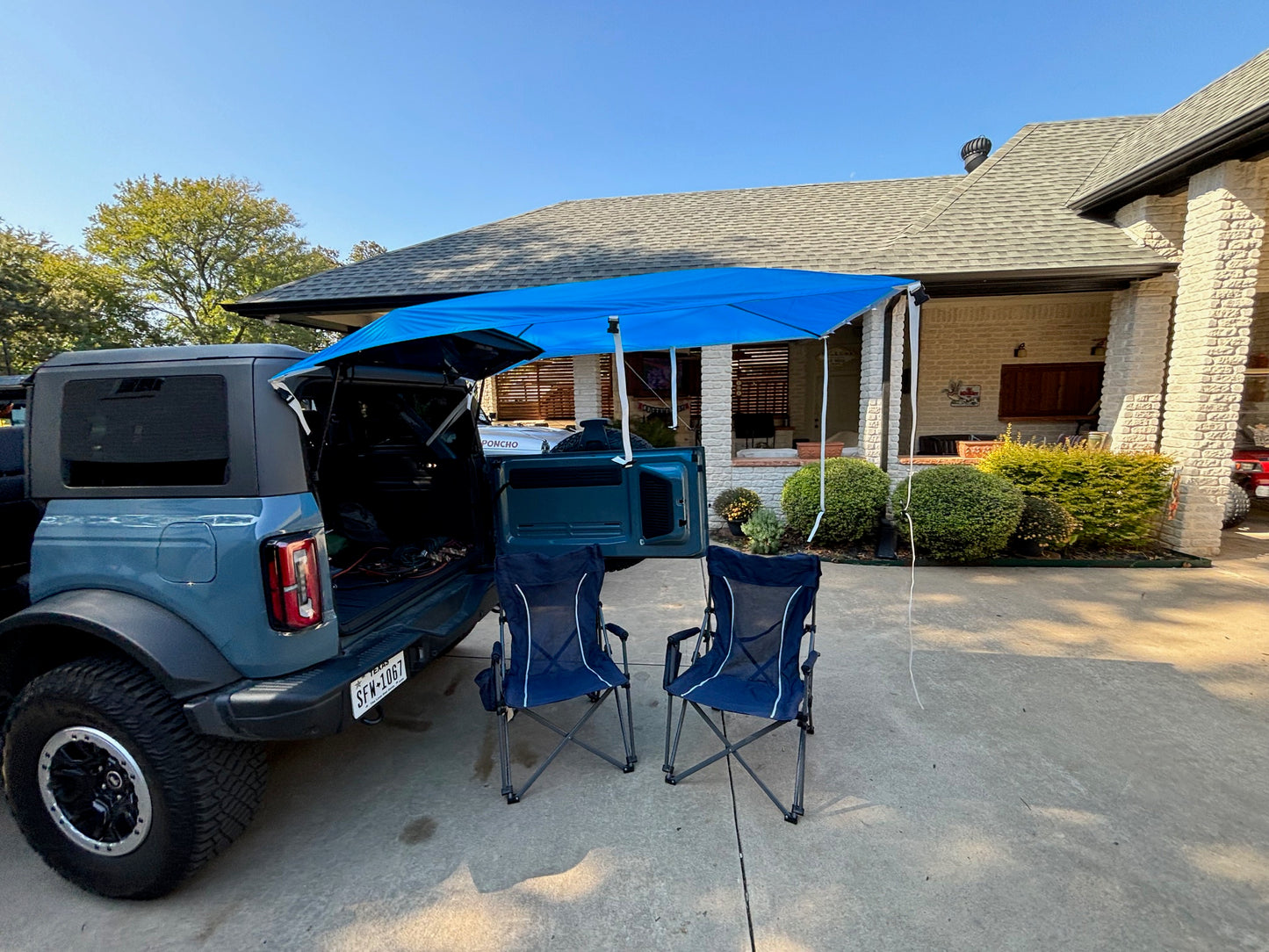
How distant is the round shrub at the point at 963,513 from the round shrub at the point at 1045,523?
211 millimetres

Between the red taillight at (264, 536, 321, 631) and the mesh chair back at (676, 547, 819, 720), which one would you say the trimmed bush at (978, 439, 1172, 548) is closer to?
the mesh chair back at (676, 547, 819, 720)

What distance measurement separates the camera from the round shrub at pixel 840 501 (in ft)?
20.8

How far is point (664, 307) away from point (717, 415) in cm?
511

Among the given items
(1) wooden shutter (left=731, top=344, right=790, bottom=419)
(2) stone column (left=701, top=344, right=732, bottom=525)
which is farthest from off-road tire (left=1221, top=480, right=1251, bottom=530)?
(1) wooden shutter (left=731, top=344, right=790, bottom=419)

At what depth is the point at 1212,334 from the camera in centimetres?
602

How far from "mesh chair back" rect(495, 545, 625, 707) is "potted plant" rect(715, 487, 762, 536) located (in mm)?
4373

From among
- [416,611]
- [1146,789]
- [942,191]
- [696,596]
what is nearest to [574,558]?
[416,611]

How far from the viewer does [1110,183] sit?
697 centimetres

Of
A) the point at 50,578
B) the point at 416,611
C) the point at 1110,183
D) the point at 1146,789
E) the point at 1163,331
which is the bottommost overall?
the point at 1146,789

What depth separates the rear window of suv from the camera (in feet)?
6.75

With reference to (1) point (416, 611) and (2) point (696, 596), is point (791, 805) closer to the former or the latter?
(1) point (416, 611)

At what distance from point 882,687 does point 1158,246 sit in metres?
7.04

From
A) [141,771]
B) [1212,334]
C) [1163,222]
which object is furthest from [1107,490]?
[141,771]

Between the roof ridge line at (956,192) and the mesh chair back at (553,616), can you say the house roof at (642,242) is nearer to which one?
the roof ridge line at (956,192)
